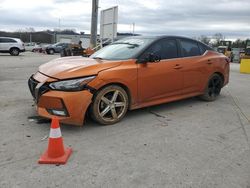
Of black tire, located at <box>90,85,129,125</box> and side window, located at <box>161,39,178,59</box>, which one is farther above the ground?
side window, located at <box>161,39,178,59</box>

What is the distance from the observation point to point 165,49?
6.00 metres

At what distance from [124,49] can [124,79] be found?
0.98 meters

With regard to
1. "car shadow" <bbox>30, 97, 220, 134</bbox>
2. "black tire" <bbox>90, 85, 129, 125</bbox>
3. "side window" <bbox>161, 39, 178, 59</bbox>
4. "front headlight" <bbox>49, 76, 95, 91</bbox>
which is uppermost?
"side window" <bbox>161, 39, 178, 59</bbox>

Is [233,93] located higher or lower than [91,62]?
lower

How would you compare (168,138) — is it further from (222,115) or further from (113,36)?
(113,36)

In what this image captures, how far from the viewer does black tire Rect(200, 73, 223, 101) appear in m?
6.96

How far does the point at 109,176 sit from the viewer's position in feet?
10.7

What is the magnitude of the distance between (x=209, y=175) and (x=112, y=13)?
14.7 meters

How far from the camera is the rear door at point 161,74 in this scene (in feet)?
17.8

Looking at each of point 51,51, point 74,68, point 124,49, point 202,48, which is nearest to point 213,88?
point 202,48

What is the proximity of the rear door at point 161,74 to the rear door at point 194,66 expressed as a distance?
7.8 inches

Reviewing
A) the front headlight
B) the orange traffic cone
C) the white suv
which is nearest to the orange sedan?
the front headlight

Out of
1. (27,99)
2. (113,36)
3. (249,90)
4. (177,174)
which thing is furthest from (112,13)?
(177,174)

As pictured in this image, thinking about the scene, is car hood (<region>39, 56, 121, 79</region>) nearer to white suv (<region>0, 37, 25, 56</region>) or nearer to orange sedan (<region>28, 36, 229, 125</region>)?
orange sedan (<region>28, 36, 229, 125</region>)
